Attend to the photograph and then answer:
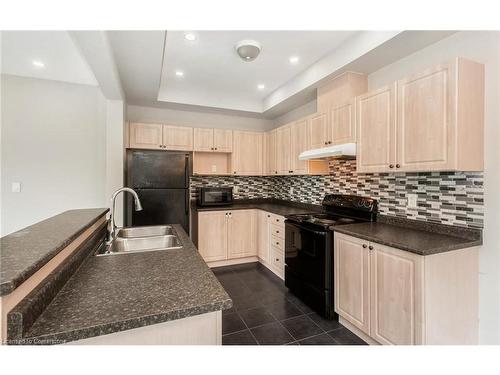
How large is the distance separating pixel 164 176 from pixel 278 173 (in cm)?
172

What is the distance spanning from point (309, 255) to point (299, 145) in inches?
60.6

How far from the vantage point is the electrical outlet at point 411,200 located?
2.12m

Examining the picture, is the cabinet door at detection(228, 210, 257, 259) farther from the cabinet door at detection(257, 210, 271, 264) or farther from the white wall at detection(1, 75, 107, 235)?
the white wall at detection(1, 75, 107, 235)

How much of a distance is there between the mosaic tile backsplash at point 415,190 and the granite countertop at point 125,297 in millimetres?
1909

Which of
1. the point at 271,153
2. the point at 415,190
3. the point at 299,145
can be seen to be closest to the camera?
the point at 415,190

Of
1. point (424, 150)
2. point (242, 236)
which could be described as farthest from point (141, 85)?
point (424, 150)

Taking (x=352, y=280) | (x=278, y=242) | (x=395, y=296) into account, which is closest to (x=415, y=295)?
(x=395, y=296)

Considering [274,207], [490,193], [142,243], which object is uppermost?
[490,193]

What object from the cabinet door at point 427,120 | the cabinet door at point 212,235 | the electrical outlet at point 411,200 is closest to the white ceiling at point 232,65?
the cabinet door at point 427,120

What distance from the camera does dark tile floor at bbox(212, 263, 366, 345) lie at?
6.50 feet

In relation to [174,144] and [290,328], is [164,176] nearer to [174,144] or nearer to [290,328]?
[174,144]

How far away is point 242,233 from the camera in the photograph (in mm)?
3752

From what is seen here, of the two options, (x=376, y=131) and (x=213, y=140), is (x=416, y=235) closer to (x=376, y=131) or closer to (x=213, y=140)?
(x=376, y=131)
